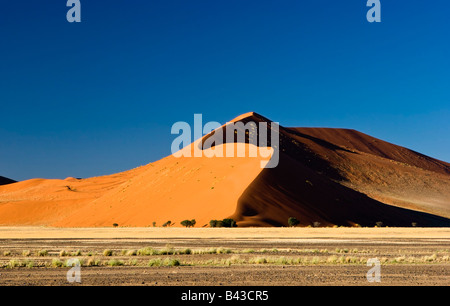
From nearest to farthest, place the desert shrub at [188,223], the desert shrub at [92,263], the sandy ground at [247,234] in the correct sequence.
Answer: the desert shrub at [92,263]
the sandy ground at [247,234]
the desert shrub at [188,223]

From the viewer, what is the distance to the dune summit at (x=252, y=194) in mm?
70812

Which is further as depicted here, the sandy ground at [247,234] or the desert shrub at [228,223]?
the desert shrub at [228,223]

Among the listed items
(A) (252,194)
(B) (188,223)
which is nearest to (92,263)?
(B) (188,223)

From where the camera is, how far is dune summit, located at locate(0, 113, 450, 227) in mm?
70812

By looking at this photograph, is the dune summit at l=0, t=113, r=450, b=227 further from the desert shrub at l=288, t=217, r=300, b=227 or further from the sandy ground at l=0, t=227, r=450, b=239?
the sandy ground at l=0, t=227, r=450, b=239

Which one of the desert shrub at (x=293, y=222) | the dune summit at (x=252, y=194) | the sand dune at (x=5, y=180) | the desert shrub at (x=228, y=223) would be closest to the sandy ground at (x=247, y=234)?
the desert shrub at (x=228, y=223)

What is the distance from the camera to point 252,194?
70438 mm

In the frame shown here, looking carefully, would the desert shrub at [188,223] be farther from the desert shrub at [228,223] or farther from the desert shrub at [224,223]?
the desert shrub at [228,223]

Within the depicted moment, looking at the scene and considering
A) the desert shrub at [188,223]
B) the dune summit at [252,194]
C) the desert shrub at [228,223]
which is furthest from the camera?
the dune summit at [252,194]

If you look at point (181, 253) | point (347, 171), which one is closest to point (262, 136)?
point (347, 171)

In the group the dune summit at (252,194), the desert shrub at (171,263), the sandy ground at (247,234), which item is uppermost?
the dune summit at (252,194)

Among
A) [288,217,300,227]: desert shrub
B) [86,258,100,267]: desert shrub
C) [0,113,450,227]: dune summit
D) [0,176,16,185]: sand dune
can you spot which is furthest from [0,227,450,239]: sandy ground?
[0,176,16,185]: sand dune
